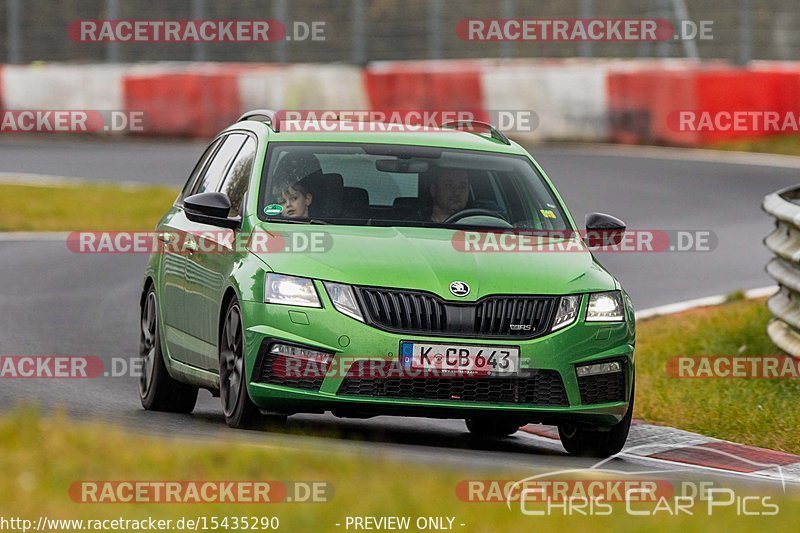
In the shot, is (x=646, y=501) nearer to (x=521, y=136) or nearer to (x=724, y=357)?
(x=724, y=357)

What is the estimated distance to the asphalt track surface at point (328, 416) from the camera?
32.1 ft

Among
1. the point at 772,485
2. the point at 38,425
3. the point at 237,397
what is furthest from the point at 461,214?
the point at 38,425

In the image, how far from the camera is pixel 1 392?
11.2 meters

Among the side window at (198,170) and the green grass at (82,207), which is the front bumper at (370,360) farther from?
the green grass at (82,207)

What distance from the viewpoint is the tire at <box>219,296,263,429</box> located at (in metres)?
9.25

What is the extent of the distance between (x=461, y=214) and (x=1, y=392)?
3005mm

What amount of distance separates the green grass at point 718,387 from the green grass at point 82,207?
8.78 meters

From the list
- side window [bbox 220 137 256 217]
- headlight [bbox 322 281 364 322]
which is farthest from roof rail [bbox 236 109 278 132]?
headlight [bbox 322 281 364 322]

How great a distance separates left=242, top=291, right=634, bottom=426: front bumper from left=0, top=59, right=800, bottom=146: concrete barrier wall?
17.9 meters

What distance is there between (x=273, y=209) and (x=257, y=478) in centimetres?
309

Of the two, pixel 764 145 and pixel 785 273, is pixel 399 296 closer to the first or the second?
pixel 785 273

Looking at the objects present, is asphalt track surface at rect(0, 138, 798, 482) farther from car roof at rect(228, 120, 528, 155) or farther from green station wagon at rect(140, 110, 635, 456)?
car roof at rect(228, 120, 528, 155)

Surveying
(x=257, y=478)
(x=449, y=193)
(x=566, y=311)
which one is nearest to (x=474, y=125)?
(x=449, y=193)

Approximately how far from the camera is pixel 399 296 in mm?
9055
